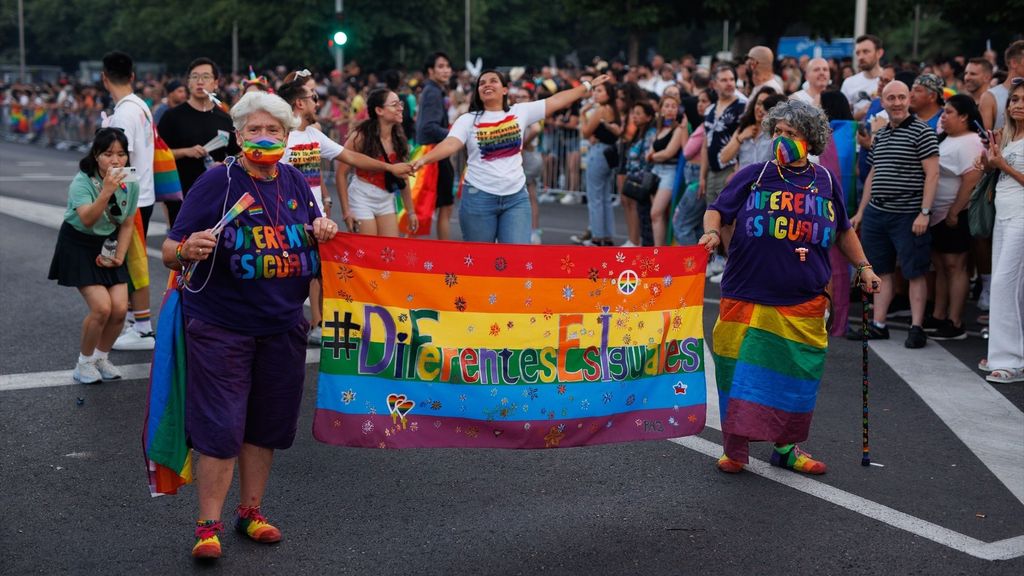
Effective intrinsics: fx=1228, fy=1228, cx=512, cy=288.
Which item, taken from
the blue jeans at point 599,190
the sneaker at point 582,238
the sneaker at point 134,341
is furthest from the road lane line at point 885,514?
the sneaker at point 582,238

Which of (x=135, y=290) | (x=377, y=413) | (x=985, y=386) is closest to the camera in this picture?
(x=377, y=413)

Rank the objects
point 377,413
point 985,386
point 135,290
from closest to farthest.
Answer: point 377,413, point 985,386, point 135,290

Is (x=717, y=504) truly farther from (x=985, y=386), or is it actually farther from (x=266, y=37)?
(x=266, y=37)

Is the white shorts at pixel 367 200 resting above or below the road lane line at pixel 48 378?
above

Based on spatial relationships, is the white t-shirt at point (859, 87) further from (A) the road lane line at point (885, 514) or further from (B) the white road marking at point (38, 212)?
(B) the white road marking at point (38, 212)

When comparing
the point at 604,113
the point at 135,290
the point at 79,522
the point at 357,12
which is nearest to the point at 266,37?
the point at 357,12

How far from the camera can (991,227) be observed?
30.0 feet

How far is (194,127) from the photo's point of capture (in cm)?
1004

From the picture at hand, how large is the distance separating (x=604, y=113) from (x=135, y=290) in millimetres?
6400

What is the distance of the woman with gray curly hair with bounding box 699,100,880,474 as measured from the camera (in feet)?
19.8

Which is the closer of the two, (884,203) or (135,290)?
(135,290)

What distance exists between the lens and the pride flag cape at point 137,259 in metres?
8.44

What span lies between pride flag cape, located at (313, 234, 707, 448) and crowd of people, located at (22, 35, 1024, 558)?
0.86ft

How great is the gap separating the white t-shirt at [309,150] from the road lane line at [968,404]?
4.27 metres
